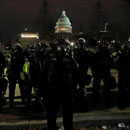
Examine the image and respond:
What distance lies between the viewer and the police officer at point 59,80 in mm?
5660

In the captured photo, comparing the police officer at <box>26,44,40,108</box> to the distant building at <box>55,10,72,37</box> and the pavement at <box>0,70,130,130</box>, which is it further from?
the distant building at <box>55,10,72,37</box>

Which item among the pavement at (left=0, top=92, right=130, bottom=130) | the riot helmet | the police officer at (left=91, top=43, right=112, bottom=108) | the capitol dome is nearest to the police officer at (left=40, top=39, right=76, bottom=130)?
the riot helmet

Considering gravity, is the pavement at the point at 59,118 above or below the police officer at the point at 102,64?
below

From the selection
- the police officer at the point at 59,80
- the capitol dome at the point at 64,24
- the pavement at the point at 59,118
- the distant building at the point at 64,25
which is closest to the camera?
the police officer at the point at 59,80

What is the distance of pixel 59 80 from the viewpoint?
223 inches

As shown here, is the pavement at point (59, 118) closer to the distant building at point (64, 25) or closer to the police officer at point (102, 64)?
the police officer at point (102, 64)

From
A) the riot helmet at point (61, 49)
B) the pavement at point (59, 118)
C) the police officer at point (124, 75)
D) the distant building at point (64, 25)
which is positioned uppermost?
the distant building at point (64, 25)

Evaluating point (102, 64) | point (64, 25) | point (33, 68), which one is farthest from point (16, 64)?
point (64, 25)

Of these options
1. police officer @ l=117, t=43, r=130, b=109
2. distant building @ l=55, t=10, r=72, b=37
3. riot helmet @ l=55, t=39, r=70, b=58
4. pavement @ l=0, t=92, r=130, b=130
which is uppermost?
distant building @ l=55, t=10, r=72, b=37

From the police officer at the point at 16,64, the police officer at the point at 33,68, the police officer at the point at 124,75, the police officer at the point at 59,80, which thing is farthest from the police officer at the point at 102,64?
the police officer at the point at 59,80

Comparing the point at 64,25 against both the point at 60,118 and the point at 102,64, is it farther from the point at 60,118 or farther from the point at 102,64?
the point at 60,118

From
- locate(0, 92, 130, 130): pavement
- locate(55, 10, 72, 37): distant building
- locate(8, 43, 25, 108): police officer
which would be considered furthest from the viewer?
locate(55, 10, 72, 37): distant building

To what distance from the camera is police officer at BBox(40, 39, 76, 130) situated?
5660 mm

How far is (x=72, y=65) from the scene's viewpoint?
5.81m
